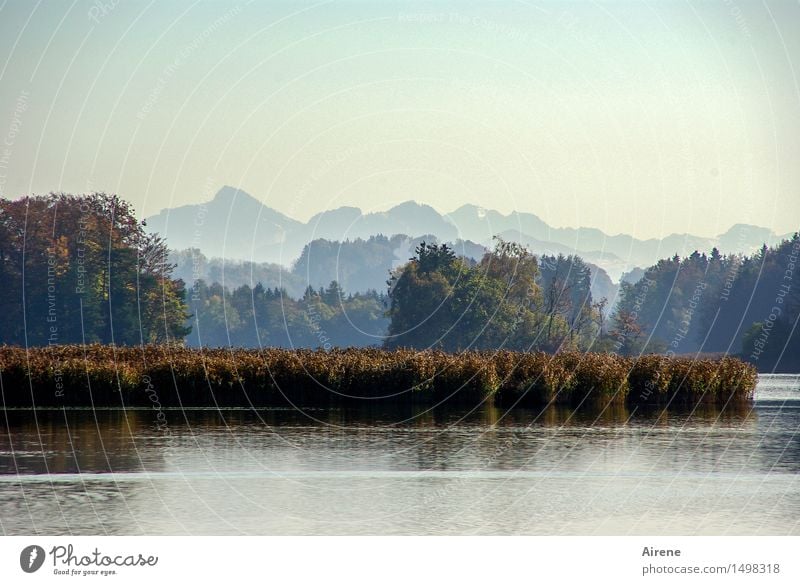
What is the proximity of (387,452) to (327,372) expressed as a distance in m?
14.9

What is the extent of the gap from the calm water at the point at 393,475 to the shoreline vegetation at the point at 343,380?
4.79 metres

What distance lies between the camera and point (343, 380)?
42562mm

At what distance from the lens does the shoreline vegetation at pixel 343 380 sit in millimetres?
40812

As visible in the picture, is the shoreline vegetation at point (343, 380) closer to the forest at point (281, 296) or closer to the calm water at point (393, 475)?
the calm water at point (393, 475)

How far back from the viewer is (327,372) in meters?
42.0

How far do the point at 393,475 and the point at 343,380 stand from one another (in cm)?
1912

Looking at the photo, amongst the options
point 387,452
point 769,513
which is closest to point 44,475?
point 387,452

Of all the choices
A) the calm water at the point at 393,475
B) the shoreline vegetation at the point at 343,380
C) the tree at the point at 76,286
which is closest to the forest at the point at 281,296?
the tree at the point at 76,286

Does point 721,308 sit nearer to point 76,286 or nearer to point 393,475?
point 76,286

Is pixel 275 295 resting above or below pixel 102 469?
Answer: above

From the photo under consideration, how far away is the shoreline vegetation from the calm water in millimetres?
4792

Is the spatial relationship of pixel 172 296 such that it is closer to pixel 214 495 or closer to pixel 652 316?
pixel 214 495

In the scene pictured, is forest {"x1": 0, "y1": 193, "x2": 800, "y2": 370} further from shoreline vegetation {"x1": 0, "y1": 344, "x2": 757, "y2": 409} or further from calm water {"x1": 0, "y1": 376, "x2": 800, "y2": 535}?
calm water {"x1": 0, "y1": 376, "x2": 800, "y2": 535}

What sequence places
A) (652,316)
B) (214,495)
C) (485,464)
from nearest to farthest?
(214,495) < (485,464) < (652,316)
